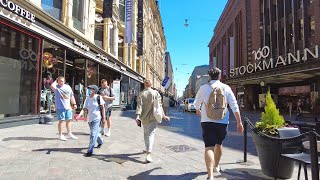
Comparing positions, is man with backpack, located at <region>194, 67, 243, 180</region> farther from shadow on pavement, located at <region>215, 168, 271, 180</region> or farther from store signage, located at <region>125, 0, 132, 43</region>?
store signage, located at <region>125, 0, 132, 43</region>

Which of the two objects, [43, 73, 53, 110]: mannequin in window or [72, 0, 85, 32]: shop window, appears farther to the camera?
[72, 0, 85, 32]: shop window

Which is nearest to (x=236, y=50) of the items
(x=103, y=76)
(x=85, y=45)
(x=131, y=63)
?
(x=131, y=63)

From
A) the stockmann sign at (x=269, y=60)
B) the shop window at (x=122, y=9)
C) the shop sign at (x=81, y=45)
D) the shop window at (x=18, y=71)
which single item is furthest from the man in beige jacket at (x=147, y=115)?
the stockmann sign at (x=269, y=60)

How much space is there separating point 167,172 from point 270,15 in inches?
1434

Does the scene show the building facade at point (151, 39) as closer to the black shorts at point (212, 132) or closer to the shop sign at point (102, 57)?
the shop sign at point (102, 57)

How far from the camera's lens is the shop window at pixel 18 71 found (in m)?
10.8

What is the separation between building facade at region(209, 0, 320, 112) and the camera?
29234mm

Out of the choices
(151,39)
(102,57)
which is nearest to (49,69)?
(102,57)

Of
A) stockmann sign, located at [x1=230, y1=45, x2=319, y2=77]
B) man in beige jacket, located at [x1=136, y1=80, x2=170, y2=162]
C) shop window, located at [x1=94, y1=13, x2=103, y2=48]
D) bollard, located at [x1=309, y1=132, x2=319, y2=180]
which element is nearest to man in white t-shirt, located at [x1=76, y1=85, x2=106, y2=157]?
man in beige jacket, located at [x1=136, y1=80, x2=170, y2=162]

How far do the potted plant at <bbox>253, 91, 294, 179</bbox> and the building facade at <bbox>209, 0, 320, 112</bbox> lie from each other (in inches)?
872

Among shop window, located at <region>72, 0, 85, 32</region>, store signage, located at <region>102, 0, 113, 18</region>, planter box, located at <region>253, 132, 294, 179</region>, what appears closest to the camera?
planter box, located at <region>253, 132, 294, 179</region>

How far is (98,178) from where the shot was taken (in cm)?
510

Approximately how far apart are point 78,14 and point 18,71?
Result: 313 inches

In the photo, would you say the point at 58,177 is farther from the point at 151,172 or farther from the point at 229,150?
the point at 229,150
